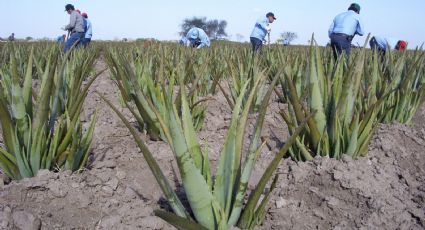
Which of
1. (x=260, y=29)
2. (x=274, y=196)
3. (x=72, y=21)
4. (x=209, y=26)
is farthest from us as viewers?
(x=209, y=26)

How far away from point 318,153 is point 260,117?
0.77 meters

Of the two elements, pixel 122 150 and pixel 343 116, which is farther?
pixel 122 150

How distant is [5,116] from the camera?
137 cm

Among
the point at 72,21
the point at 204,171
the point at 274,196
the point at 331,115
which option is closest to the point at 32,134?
the point at 204,171

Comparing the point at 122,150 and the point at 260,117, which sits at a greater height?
the point at 260,117

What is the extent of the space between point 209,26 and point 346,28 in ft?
224

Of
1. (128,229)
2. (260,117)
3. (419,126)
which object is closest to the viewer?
(260,117)

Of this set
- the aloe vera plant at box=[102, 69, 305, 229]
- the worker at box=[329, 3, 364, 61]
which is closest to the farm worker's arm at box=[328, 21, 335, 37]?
the worker at box=[329, 3, 364, 61]

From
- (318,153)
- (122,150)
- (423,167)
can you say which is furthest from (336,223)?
(122,150)

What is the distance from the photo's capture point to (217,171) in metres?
1.19

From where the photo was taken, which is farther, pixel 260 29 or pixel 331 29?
pixel 260 29

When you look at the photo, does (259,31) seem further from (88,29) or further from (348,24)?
(88,29)

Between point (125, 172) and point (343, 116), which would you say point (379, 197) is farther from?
point (125, 172)

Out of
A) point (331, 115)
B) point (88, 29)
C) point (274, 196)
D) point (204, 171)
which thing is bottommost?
point (274, 196)
